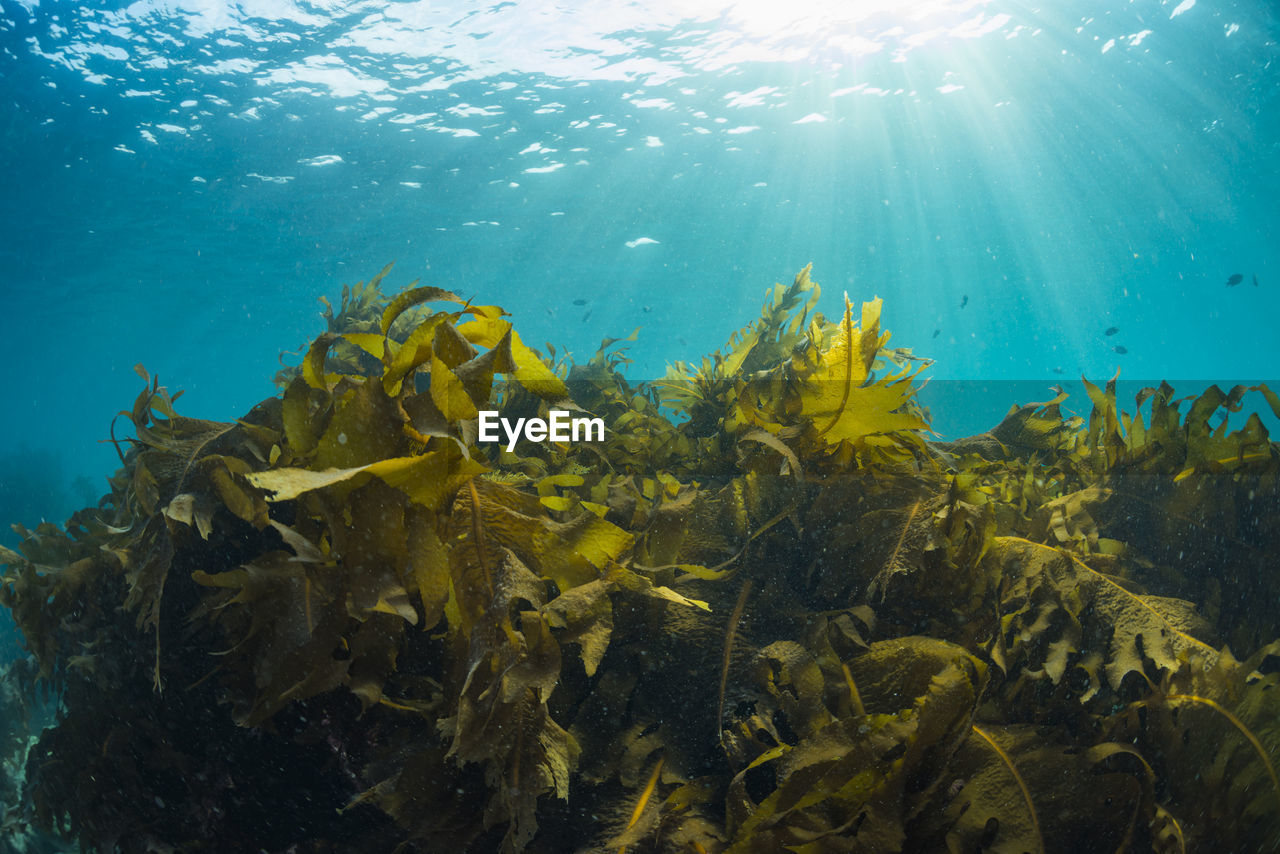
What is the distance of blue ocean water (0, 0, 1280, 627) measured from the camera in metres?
15.3

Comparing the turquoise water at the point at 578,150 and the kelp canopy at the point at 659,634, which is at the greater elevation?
the turquoise water at the point at 578,150

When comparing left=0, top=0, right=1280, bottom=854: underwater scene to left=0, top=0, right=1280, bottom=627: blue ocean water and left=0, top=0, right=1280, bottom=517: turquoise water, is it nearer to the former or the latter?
left=0, top=0, right=1280, bottom=627: blue ocean water

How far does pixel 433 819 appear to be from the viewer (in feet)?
3.26

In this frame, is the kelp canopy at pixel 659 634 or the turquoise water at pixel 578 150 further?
the turquoise water at pixel 578 150

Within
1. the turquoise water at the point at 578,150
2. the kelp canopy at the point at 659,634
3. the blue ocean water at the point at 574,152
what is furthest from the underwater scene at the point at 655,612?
the turquoise water at the point at 578,150

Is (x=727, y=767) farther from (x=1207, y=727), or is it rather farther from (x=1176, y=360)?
(x=1176, y=360)

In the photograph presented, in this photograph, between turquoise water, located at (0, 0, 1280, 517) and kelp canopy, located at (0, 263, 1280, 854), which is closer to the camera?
kelp canopy, located at (0, 263, 1280, 854)

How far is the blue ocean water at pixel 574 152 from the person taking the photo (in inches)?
601

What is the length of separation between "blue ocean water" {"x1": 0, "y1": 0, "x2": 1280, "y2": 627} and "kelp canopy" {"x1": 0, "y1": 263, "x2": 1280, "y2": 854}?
9234 millimetres

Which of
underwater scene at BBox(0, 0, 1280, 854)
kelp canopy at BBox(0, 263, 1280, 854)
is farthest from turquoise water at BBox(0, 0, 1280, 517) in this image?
kelp canopy at BBox(0, 263, 1280, 854)

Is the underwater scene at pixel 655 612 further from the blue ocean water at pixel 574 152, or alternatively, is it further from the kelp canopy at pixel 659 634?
the blue ocean water at pixel 574 152

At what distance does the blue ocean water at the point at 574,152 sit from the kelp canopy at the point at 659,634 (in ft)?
30.3

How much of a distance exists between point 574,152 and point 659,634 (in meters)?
23.3

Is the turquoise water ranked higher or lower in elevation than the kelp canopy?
higher
